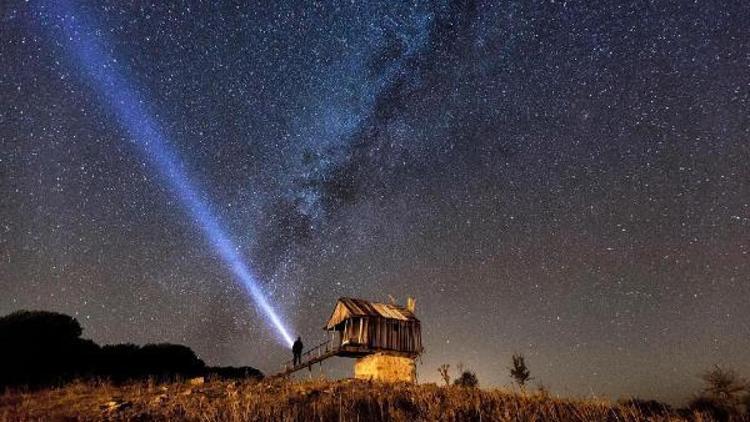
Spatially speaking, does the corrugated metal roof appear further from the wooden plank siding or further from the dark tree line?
the dark tree line

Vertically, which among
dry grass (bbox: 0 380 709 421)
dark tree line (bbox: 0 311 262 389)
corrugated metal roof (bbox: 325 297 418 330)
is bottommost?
dry grass (bbox: 0 380 709 421)

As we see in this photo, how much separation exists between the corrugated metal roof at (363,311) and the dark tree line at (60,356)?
11.4m

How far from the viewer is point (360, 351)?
30.5m

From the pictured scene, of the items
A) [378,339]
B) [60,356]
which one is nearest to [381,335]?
[378,339]

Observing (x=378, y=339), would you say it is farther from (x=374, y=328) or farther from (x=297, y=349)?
(x=297, y=349)

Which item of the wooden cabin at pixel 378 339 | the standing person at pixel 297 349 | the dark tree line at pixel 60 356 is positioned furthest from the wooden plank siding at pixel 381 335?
the dark tree line at pixel 60 356

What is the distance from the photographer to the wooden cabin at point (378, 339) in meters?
30.6

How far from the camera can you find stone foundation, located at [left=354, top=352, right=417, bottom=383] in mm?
30234

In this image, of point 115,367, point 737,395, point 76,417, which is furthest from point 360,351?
point 737,395

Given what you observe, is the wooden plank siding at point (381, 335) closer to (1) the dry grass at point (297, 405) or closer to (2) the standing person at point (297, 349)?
(2) the standing person at point (297, 349)

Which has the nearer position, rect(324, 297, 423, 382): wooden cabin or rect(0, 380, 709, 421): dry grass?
rect(0, 380, 709, 421): dry grass

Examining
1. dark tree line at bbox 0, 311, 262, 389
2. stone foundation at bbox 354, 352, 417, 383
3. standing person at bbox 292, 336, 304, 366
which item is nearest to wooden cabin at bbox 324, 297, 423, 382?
stone foundation at bbox 354, 352, 417, 383

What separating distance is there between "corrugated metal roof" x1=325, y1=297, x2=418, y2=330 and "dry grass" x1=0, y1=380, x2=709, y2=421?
12.5m

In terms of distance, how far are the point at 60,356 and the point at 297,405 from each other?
75.7 feet
